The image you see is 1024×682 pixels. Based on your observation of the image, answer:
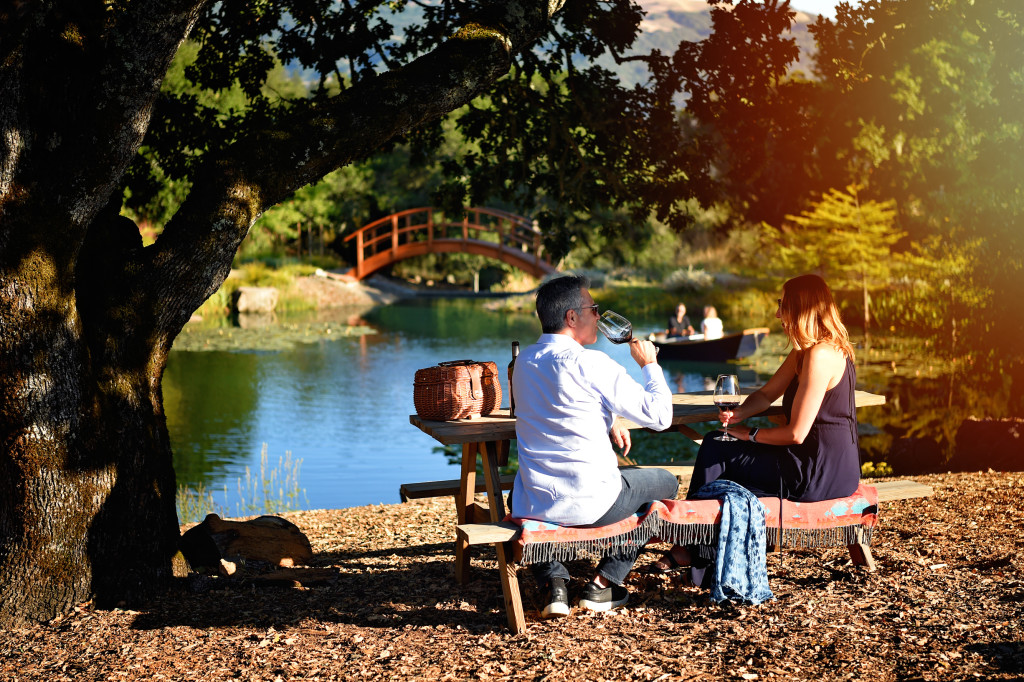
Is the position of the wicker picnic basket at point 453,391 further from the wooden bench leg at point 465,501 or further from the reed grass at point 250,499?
the reed grass at point 250,499

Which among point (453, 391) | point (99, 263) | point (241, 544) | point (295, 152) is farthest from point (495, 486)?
point (99, 263)

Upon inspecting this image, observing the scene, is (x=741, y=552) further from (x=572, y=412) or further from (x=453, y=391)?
(x=453, y=391)

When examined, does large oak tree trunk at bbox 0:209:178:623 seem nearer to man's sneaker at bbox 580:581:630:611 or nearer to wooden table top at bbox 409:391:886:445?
wooden table top at bbox 409:391:886:445

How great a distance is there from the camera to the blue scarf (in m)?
3.85

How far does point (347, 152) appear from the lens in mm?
4566

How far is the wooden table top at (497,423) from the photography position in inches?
165

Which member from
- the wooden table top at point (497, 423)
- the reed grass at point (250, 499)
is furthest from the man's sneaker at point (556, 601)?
the reed grass at point (250, 499)

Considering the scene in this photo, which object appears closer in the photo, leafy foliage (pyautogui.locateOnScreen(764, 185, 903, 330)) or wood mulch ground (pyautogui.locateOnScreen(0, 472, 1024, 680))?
wood mulch ground (pyautogui.locateOnScreen(0, 472, 1024, 680))

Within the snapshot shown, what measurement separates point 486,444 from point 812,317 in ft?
5.05

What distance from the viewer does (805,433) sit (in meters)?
3.86

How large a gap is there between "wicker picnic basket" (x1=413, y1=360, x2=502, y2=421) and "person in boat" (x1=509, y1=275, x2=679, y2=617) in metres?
0.65

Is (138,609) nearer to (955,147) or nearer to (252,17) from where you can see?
(252,17)

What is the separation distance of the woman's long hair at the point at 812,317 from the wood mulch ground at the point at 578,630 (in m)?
1.05

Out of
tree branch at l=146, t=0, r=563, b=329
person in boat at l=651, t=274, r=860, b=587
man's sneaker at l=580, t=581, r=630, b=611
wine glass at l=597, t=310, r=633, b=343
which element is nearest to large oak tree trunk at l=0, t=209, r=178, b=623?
tree branch at l=146, t=0, r=563, b=329
